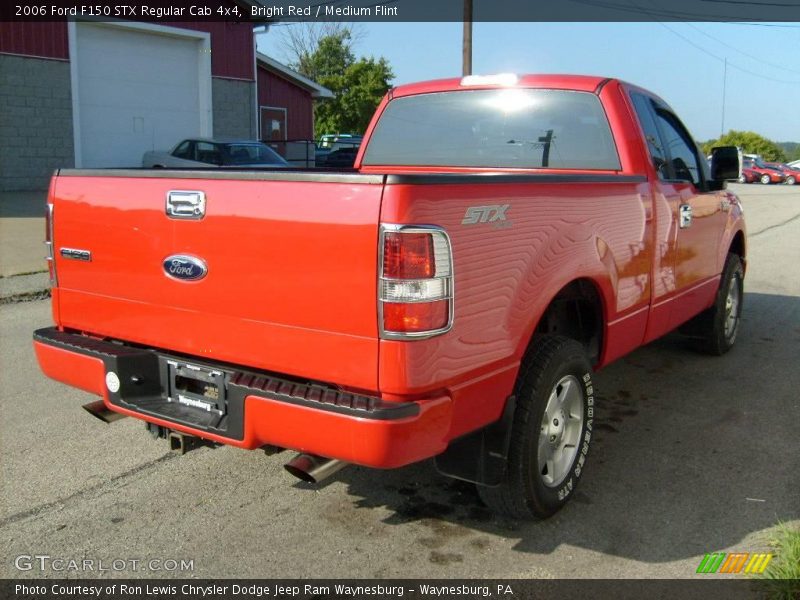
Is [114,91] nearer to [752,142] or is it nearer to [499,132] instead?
[499,132]

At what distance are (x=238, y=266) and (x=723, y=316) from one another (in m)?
4.36

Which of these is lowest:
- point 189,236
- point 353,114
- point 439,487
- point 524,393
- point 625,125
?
point 439,487

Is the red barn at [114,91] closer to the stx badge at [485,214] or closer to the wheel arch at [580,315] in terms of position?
the wheel arch at [580,315]

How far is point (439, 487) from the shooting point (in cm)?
392

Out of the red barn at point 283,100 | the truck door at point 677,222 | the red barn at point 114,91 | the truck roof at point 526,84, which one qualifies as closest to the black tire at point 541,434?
the truck door at point 677,222

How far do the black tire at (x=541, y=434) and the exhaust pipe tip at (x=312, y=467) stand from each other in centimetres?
74

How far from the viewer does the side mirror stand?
5430 mm

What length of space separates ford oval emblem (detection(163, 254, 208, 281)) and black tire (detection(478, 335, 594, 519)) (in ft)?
4.46

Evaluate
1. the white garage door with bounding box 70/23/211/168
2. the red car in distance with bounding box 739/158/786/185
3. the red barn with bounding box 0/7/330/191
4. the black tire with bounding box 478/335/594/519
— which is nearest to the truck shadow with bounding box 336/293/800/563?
the black tire with bounding box 478/335/594/519

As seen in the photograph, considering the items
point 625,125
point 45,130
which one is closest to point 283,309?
point 625,125

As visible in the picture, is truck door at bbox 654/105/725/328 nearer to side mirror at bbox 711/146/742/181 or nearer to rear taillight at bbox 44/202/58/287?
side mirror at bbox 711/146/742/181

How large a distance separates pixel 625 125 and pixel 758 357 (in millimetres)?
2839

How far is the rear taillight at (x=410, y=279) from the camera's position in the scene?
2.66 meters

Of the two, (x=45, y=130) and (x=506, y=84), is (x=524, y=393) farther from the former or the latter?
(x=45, y=130)
